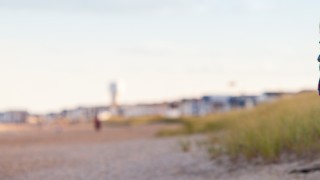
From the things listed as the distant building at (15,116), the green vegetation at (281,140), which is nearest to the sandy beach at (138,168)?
the green vegetation at (281,140)

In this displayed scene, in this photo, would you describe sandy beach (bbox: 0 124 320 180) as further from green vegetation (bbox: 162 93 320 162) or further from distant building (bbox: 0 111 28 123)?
distant building (bbox: 0 111 28 123)

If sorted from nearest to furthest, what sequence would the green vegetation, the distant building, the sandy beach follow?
the sandy beach → the green vegetation → the distant building

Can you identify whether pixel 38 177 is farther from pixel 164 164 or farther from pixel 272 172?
pixel 272 172

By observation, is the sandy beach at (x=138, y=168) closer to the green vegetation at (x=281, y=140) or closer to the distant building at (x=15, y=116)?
the green vegetation at (x=281, y=140)

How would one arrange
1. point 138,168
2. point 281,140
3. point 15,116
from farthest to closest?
point 15,116 → point 138,168 → point 281,140

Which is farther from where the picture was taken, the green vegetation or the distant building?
the distant building

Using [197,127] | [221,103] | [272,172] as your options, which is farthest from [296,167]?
[221,103]

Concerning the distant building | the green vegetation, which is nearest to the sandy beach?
the green vegetation

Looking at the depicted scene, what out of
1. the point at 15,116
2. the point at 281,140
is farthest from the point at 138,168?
the point at 15,116

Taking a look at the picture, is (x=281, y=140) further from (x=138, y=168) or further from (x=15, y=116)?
(x=15, y=116)

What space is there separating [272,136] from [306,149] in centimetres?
114

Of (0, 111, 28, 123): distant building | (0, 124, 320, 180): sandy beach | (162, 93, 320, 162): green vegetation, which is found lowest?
(0, 111, 28, 123): distant building

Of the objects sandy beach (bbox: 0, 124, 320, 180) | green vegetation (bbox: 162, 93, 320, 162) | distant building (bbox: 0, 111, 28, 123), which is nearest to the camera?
sandy beach (bbox: 0, 124, 320, 180)

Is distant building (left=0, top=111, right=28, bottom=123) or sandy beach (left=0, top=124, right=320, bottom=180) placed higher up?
sandy beach (left=0, top=124, right=320, bottom=180)
